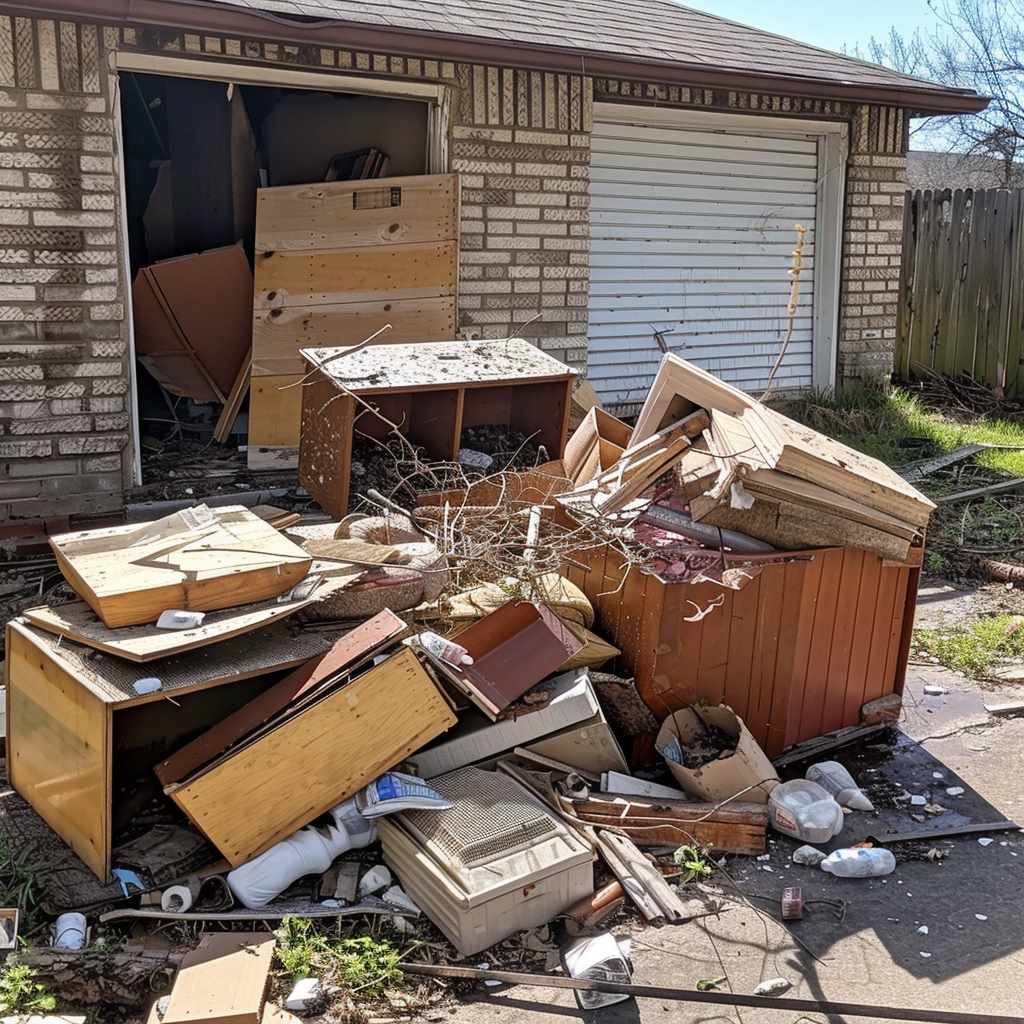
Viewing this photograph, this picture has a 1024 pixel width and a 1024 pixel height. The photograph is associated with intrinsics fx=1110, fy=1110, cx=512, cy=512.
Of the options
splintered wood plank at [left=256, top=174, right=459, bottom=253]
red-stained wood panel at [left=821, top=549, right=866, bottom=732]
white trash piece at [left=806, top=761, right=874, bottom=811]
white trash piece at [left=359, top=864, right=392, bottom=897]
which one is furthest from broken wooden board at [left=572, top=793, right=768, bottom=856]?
splintered wood plank at [left=256, top=174, right=459, bottom=253]

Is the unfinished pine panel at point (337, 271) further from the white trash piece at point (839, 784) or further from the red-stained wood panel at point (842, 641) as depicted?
the white trash piece at point (839, 784)

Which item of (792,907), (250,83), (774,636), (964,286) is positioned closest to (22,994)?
(792,907)

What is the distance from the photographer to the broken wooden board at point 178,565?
12.4 feet

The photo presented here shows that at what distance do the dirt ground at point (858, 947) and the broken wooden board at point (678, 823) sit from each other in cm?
8

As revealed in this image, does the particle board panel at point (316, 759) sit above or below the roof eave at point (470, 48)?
below

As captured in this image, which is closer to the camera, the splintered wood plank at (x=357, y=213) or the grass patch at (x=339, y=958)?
the grass patch at (x=339, y=958)

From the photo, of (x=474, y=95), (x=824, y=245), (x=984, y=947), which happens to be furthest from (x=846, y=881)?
(x=824, y=245)

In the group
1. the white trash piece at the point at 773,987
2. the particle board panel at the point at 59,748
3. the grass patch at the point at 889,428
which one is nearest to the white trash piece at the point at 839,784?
the white trash piece at the point at 773,987

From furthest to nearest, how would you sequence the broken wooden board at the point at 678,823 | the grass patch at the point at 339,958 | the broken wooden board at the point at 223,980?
the broken wooden board at the point at 678,823 < the grass patch at the point at 339,958 < the broken wooden board at the point at 223,980

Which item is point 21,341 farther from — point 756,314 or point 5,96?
point 756,314

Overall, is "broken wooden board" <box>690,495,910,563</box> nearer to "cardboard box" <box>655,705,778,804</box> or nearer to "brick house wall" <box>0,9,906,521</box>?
"cardboard box" <box>655,705,778,804</box>

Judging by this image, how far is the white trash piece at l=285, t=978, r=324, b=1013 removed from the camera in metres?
3.13

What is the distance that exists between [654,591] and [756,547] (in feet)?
1.60

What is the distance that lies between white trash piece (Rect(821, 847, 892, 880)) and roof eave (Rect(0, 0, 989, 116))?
17.4ft
